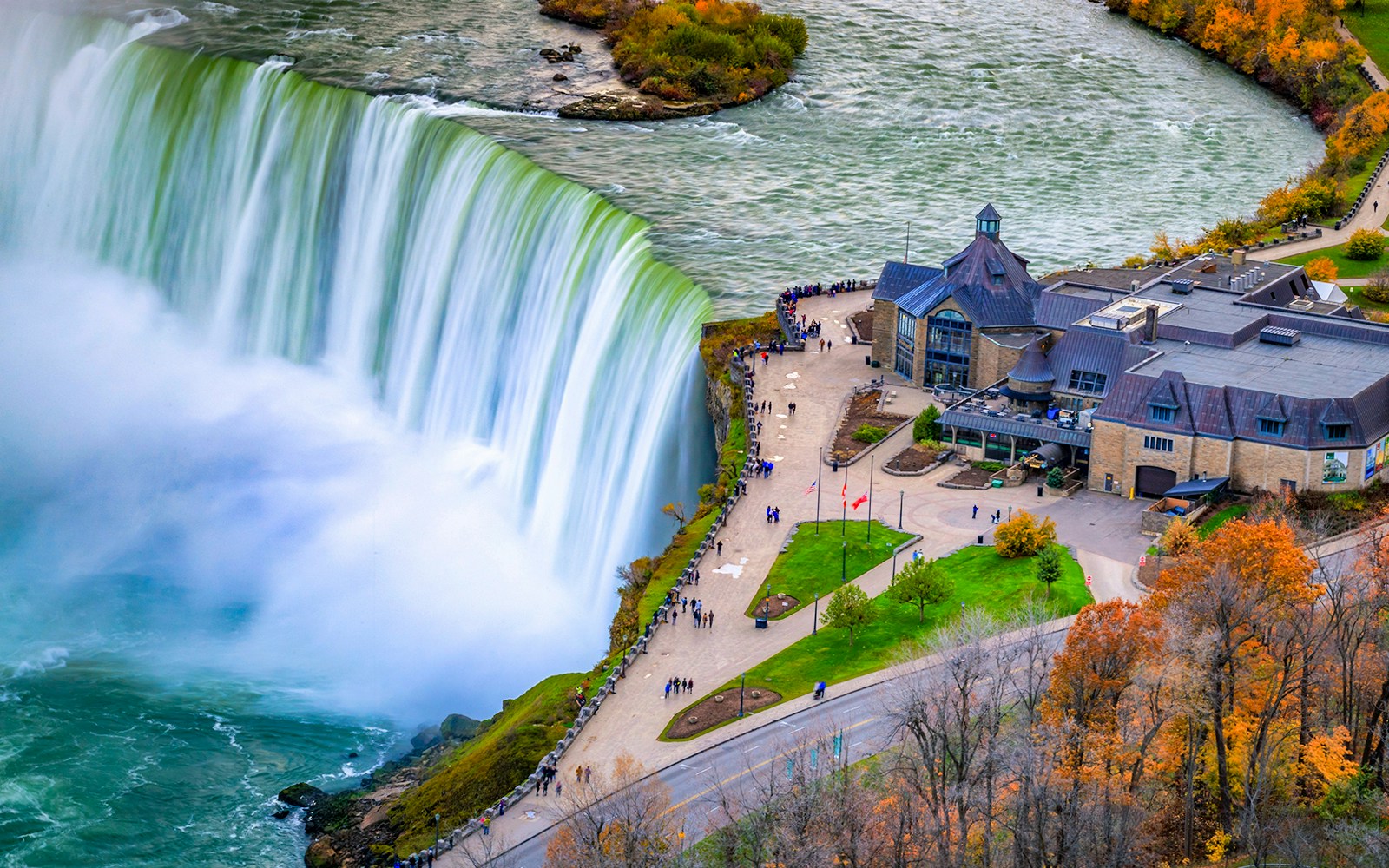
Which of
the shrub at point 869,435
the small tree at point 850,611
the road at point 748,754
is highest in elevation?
the shrub at point 869,435

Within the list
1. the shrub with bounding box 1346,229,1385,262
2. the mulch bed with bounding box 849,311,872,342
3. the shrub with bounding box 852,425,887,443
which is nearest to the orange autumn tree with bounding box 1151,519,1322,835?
the shrub with bounding box 852,425,887,443

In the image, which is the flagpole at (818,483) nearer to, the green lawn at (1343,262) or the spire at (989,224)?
the spire at (989,224)

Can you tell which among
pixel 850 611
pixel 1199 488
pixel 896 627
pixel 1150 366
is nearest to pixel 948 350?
pixel 1150 366

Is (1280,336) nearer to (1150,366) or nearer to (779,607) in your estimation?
(1150,366)

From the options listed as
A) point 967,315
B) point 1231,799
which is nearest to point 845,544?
point 967,315

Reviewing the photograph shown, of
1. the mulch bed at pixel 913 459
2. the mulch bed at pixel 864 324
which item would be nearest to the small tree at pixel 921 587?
the mulch bed at pixel 913 459

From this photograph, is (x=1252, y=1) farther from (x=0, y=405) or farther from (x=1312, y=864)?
(x=1312, y=864)
